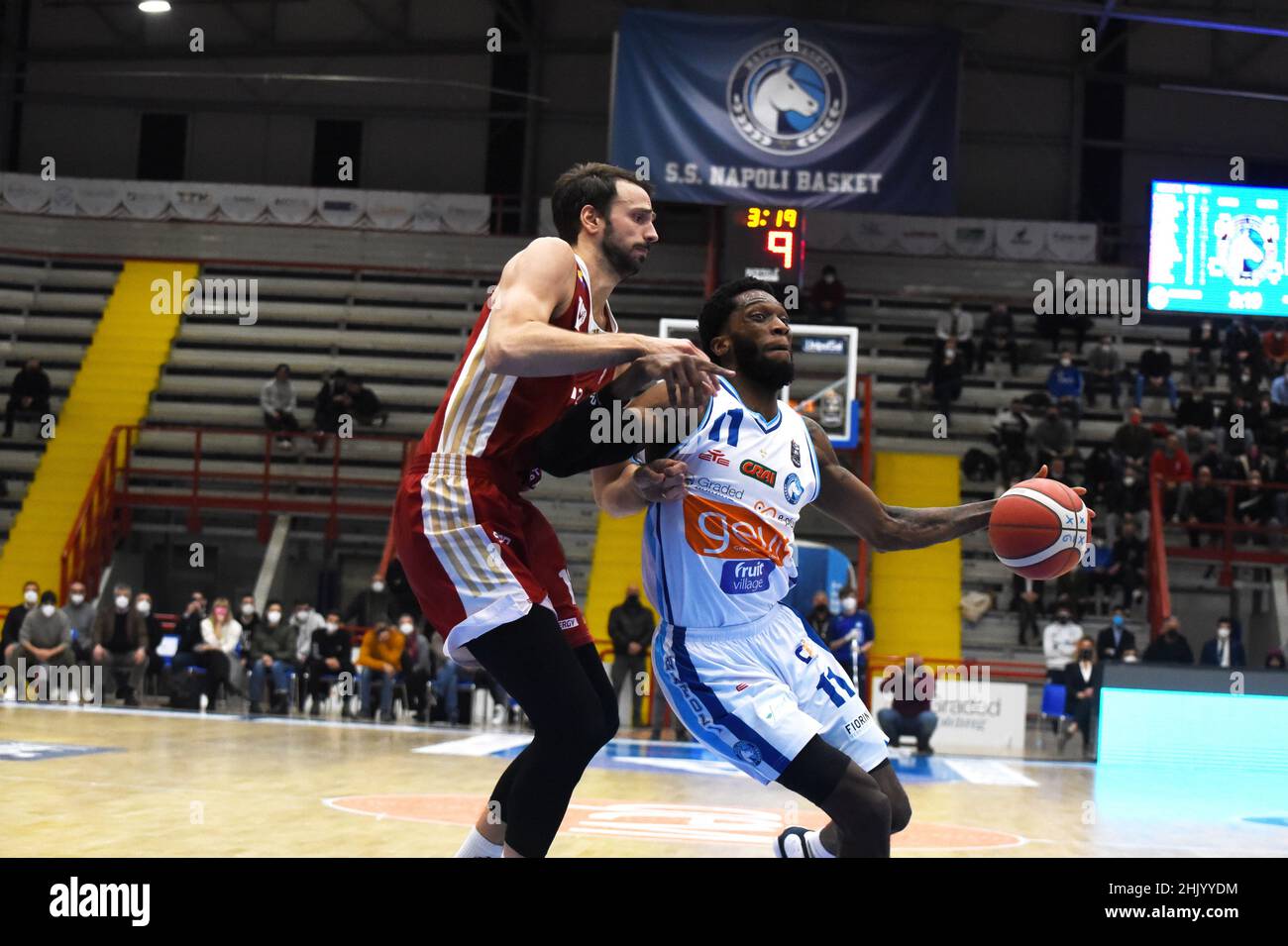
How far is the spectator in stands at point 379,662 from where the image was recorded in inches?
677

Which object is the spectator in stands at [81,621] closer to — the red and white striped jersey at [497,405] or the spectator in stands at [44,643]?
the spectator in stands at [44,643]

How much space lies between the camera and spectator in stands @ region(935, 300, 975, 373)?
23.6m

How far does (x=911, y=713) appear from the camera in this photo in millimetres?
16141

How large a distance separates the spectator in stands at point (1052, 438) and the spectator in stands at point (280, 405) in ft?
37.1

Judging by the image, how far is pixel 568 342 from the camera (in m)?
4.09

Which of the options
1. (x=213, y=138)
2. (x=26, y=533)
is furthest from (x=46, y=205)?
(x=26, y=533)

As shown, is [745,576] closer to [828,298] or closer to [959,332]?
[828,298]

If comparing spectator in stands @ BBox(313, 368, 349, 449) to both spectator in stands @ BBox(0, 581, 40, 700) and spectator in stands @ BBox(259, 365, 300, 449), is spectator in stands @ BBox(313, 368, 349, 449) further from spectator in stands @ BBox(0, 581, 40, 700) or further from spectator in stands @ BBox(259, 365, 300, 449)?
spectator in stands @ BBox(0, 581, 40, 700)

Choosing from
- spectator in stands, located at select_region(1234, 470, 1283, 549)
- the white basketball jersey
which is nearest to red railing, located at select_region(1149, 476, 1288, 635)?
spectator in stands, located at select_region(1234, 470, 1283, 549)

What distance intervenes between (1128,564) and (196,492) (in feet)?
42.6

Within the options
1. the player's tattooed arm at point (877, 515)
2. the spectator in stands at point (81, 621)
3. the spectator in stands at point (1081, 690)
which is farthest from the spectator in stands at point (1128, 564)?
the player's tattooed arm at point (877, 515)


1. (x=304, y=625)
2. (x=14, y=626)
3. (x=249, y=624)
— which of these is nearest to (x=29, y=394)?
(x=14, y=626)

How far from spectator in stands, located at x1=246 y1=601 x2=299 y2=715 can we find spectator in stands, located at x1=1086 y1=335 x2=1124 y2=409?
13168 mm

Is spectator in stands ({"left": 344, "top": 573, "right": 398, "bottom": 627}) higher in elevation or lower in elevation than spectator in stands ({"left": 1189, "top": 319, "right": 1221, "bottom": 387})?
lower
